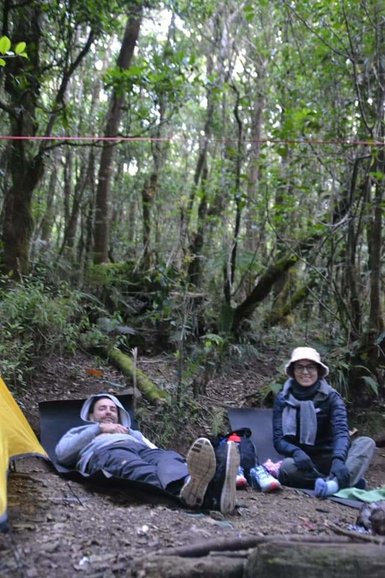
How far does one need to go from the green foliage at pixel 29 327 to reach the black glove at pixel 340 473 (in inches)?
108

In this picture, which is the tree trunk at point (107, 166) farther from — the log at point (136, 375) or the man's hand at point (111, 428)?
the man's hand at point (111, 428)

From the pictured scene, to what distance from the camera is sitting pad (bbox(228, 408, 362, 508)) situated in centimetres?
524

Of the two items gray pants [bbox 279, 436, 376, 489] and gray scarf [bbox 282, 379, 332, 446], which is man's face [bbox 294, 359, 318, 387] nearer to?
gray scarf [bbox 282, 379, 332, 446]

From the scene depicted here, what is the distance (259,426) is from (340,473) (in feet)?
4.43

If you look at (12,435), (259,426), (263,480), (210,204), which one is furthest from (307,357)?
(210,204)

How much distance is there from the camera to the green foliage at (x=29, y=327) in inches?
212

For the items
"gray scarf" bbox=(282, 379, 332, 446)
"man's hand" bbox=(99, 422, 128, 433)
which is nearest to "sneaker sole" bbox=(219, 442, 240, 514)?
"man's hand" bbox=(99, 422, 128, 433)

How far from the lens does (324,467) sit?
459 cm

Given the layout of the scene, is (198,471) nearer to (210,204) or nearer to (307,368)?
(307,368)

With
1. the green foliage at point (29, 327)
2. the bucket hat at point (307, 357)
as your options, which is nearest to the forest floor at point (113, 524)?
the green foliage at point (29, 327)

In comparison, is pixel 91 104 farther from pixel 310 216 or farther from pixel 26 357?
pixel 26 357

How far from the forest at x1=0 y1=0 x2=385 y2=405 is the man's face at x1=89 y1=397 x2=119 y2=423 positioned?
3.52ft

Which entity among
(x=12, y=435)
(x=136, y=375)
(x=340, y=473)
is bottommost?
(x=340, y=473)

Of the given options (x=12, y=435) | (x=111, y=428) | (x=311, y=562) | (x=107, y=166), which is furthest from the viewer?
(x=107, y=166)
